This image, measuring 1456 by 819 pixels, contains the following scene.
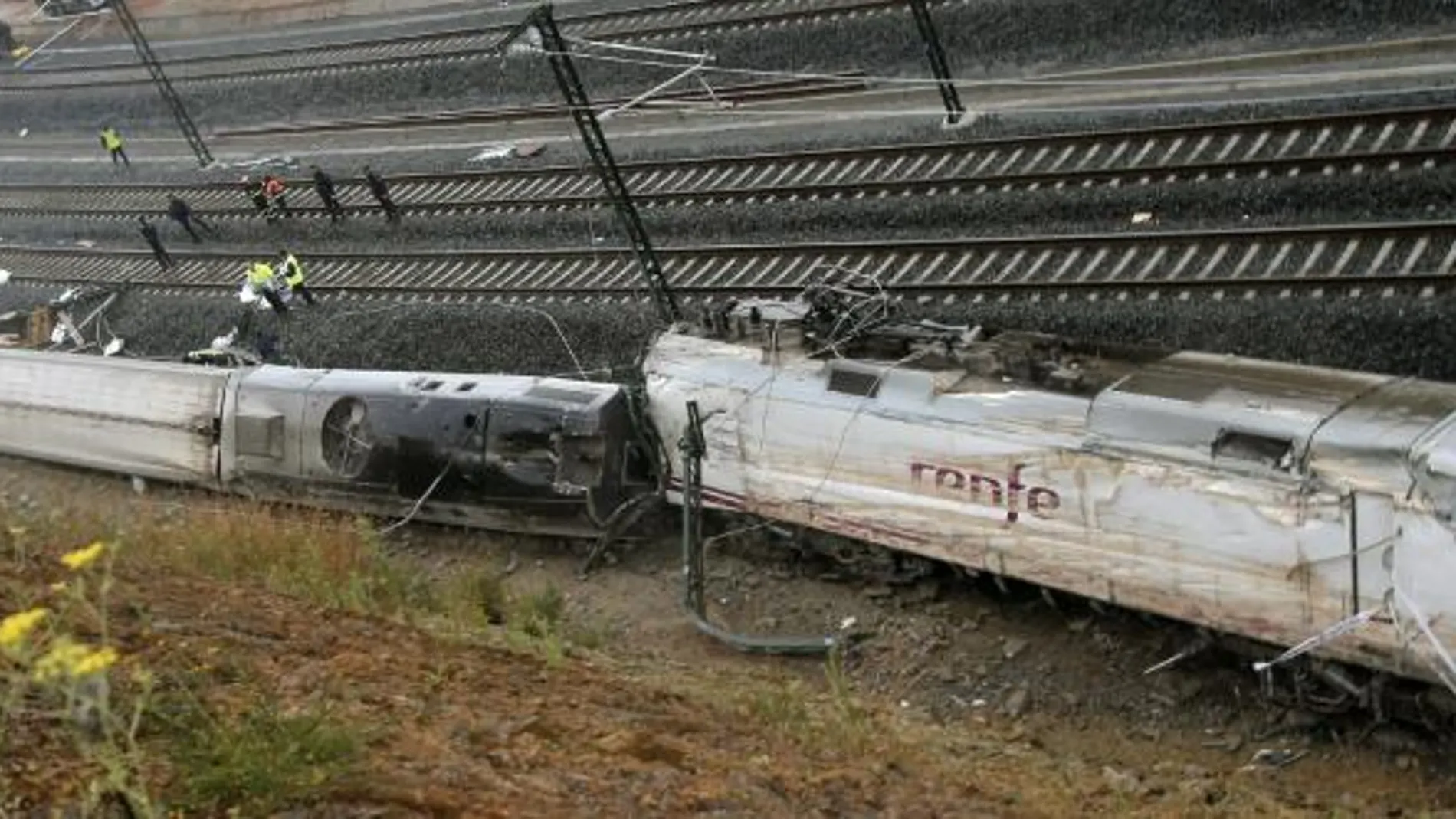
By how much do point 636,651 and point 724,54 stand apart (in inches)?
567

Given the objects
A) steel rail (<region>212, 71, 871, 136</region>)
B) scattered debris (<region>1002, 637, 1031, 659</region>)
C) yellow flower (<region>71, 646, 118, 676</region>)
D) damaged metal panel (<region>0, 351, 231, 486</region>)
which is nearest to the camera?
yellow flower (<region>71, 646, 118, 676</region>)

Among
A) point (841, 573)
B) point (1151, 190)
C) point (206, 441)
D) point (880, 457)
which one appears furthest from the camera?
point (206, 441)

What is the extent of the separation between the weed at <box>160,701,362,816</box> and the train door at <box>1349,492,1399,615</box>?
692cm

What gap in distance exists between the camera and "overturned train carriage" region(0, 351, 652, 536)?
16.2m

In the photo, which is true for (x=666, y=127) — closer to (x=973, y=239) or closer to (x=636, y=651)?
(x=973, y=239)

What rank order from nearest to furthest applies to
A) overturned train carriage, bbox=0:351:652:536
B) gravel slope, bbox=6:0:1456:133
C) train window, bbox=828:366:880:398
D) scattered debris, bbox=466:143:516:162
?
train window, bbox=828:366:880:398 < overturned train carriage, bbox=0:351:652:536 < gravel slope, bbox=6:0:1456:133 < scattered debris, bbox=466:143:516:162

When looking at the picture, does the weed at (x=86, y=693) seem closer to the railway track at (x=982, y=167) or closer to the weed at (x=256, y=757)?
the weed at (x=256, y=757)

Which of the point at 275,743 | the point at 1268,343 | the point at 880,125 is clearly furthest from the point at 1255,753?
the point at 880,125

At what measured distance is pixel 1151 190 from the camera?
17.8m

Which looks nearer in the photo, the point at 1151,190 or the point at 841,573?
the point at 841,573

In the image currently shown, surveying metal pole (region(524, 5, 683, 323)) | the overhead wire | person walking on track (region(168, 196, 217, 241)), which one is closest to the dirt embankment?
metal pole (region(524, 5, 683, 323))

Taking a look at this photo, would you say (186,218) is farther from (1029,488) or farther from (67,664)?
(67,664)

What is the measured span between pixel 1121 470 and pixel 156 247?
19.5m

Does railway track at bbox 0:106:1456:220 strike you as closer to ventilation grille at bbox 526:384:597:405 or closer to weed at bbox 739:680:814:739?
ventilation grille at bbox 526:384:597:405
